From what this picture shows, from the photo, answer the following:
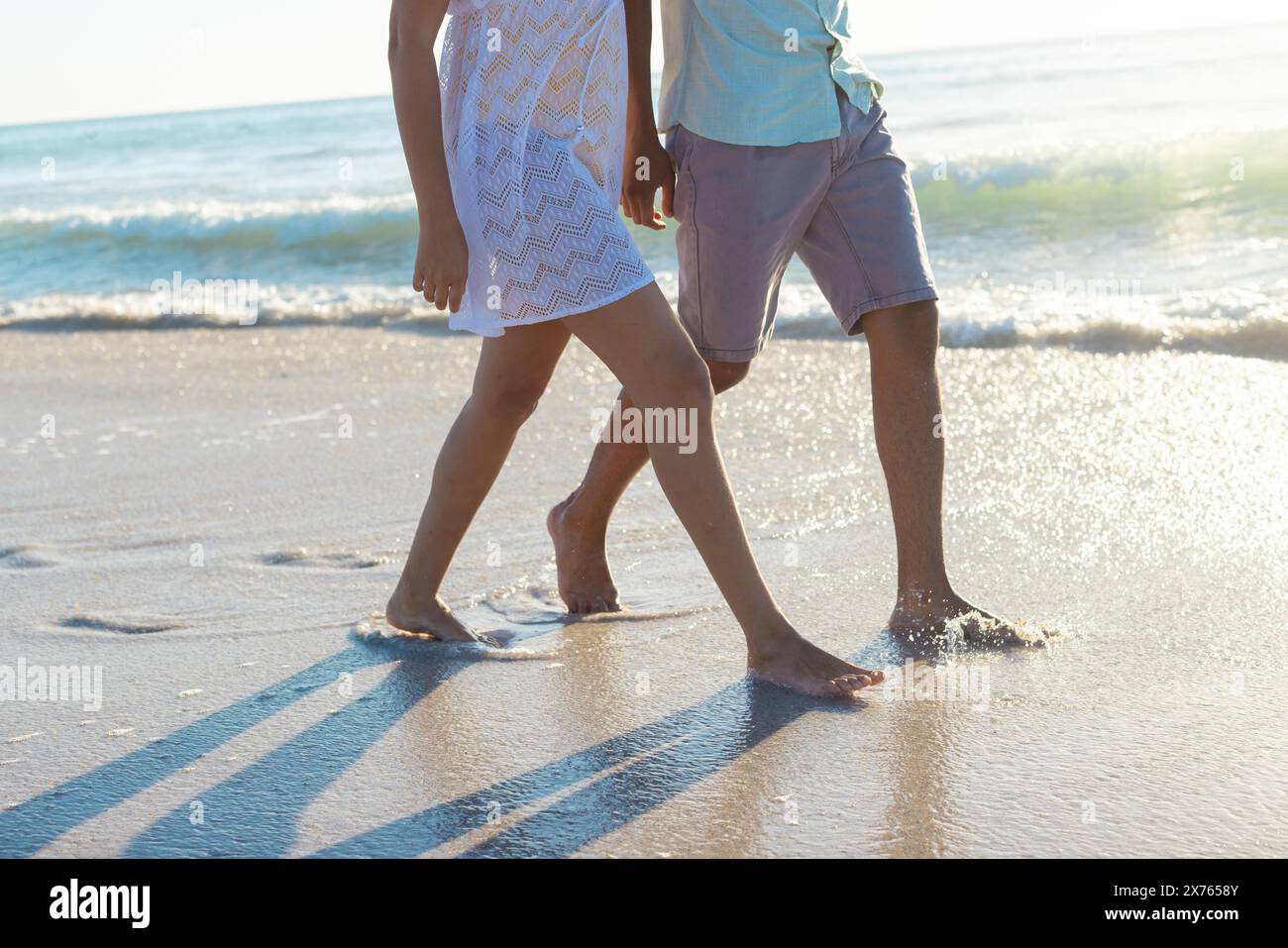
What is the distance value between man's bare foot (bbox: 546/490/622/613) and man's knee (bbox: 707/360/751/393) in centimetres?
45

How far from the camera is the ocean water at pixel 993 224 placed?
22.5 feet

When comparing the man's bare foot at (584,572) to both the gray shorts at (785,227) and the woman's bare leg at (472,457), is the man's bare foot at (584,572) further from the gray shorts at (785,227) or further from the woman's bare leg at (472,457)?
the gray shorts at (785,227)

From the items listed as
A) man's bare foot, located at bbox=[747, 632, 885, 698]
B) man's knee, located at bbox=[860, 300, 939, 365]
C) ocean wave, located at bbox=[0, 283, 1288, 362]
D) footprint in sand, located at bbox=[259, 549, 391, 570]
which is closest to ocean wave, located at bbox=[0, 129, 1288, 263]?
ocean wave, located at bbox=[0, 283, 1288, 362]

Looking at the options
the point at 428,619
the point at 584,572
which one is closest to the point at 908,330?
the point at 584,572

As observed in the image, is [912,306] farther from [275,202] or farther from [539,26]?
[275,202]

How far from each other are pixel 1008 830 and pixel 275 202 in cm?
1468

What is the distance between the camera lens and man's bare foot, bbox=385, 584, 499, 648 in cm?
284

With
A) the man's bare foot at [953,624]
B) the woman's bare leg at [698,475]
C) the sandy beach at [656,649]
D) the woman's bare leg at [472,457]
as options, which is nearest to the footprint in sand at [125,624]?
the sandy beach at [656,649]

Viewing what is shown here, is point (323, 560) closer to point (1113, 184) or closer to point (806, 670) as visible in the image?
point (806, 670)

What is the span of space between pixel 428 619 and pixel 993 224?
8.00 metres

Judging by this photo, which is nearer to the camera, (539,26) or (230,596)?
(539,26)

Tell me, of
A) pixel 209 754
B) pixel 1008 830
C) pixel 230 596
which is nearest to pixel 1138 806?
pixel 1008 830

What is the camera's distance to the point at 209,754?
7.61ft
